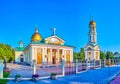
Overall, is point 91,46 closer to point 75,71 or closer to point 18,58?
point 18,58

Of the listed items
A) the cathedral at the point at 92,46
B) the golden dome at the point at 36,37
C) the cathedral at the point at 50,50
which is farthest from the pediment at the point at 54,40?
the cathedral at the point at 92,46

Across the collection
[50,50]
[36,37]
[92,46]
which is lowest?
[50,50]

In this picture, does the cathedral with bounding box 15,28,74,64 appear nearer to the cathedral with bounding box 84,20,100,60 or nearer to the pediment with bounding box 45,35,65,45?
the pediment with bounding box 45,35,65,45

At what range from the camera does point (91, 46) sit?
71.1 meters

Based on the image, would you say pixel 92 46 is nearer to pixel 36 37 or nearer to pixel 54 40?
pixel 36 37

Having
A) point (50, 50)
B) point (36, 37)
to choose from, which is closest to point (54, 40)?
point (50, 50)

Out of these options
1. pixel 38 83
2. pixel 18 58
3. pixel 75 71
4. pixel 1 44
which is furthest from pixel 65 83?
pixel 1 44

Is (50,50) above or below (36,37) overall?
below

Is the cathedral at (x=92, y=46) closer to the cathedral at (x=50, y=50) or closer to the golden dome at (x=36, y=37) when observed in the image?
the cathedral at (x=50, y=50)

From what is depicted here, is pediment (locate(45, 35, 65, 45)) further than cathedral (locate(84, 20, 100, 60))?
No

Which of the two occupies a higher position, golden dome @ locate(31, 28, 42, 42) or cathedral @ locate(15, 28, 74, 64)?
golden dome @ locate(31, 28, 42, 42)

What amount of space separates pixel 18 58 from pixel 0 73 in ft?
157

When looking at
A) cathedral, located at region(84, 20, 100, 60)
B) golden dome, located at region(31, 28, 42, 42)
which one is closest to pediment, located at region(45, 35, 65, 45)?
golden dome, located at region(31, 28, 42, 42)

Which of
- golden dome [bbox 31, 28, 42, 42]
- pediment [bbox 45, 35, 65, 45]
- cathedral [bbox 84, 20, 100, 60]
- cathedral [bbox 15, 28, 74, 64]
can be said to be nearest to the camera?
cathedral [bbox 15, 28, 74, 64]
